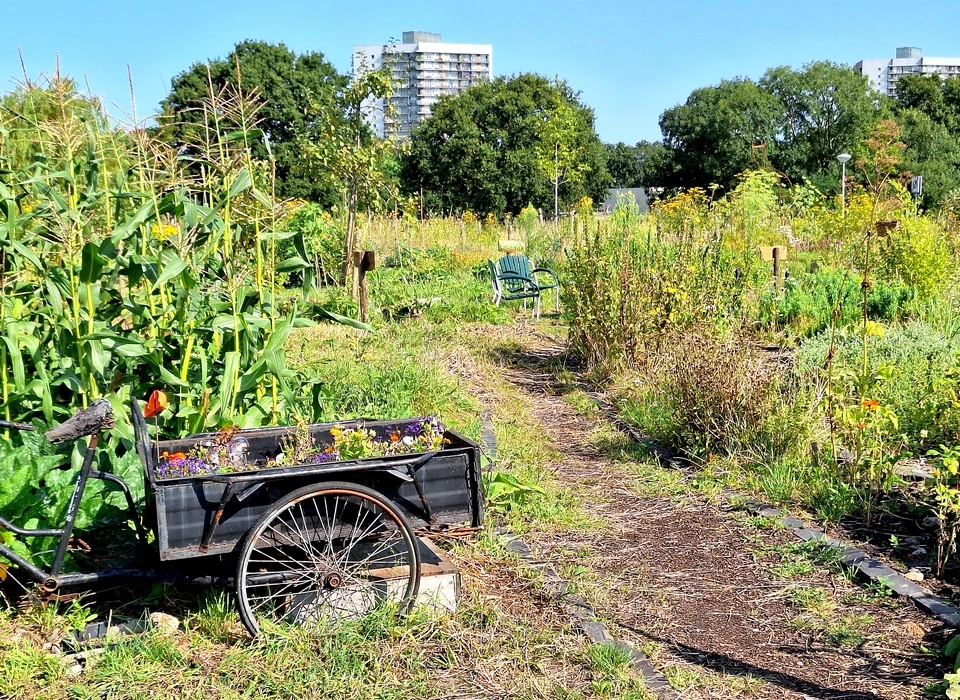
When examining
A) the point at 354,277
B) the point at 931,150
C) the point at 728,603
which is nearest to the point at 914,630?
the point at 728,603

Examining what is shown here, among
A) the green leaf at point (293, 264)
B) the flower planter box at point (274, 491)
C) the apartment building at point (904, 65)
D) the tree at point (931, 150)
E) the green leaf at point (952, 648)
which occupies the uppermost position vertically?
the apartment building at point (904, 65)

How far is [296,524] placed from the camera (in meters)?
3.30

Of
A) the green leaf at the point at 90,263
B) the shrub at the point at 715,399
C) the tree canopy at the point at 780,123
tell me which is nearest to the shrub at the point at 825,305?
the shrub at the point at 715,399

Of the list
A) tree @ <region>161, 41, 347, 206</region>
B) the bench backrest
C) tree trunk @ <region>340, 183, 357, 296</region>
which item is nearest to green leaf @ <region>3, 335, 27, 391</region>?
tree trunk @ <region>340, 183, 357, 296</region>

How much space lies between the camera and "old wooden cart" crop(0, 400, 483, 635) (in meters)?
3.16

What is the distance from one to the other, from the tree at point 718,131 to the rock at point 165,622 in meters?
45.8

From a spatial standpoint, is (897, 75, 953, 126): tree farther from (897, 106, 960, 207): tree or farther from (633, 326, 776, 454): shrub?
(633, 326, 776, 454): shrub

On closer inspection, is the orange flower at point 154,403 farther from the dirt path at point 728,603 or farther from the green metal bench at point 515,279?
the green metal bench at point 515,279

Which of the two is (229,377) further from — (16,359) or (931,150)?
(931,150)

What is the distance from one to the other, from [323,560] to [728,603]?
1802 millimetres

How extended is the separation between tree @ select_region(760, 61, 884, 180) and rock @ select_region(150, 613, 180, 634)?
45748 mm

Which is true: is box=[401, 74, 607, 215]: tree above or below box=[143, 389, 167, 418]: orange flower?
above

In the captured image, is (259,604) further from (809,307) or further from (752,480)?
(809,307)

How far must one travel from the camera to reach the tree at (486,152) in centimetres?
4106
